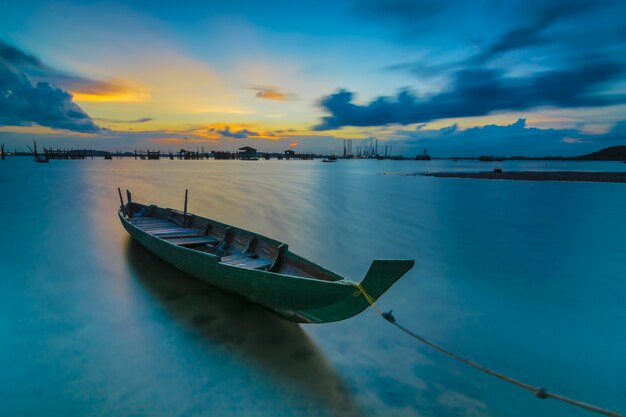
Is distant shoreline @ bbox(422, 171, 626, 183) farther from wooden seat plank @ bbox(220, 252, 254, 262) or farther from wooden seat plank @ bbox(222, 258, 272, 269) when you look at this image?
wooden seat plank @ bbox(222, 258, 272, 269)

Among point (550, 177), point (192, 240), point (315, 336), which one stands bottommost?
point (315, 336)

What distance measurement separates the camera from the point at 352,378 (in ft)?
14.0

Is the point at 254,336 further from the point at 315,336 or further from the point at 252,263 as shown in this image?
the point at 252,263

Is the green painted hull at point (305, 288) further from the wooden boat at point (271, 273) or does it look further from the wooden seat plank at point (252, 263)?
the wooden seat plank at point (252, 263)

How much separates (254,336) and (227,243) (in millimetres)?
3055

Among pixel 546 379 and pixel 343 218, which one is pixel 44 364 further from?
pixel 343 218

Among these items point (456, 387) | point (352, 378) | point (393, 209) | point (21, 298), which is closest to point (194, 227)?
point (21, 298)

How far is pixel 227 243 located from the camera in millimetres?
7652

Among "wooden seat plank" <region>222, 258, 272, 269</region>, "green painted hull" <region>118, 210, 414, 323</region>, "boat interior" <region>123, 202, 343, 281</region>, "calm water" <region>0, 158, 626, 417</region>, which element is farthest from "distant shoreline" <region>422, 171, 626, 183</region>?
"green painted hull" <region>118, 210, 414, 323</region>

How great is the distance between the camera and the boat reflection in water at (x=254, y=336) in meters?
4.09

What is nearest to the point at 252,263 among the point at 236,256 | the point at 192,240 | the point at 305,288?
the point at 236,256

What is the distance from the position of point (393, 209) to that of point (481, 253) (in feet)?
27.7

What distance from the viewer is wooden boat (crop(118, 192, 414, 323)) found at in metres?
3.77

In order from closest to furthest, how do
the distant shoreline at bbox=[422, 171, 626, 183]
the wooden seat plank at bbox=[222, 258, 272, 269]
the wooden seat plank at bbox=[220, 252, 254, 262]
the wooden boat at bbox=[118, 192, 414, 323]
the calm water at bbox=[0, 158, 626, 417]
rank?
the wooden boat at bbox=[118, 192, 414, 323] < the calm water at bbox=[0, 158, 626, 417] < the wooden seat plank at bbox=[222, 258, 272, 269] < the wooden seat plank at bbox=[220, 252, 254, 262] < the distant shoreline at bbox=[422, 171, 626, 183]
